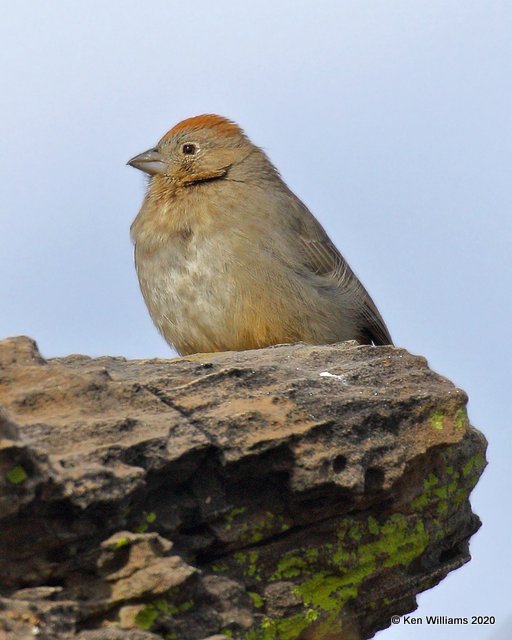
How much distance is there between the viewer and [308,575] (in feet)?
15.3

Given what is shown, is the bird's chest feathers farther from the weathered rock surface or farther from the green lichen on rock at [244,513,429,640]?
the green lichen on rock at [244,513,429,640]

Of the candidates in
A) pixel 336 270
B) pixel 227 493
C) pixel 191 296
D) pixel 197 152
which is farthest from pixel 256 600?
pixel 197 152

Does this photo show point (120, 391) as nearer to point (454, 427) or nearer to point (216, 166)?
point (454, 427)

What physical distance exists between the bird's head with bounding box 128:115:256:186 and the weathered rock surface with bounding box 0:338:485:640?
9.03ft

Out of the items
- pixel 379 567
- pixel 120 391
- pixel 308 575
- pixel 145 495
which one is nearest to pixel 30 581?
pixel 145 495

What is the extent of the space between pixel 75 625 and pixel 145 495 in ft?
1.84

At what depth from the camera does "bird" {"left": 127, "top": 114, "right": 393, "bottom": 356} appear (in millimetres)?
7133

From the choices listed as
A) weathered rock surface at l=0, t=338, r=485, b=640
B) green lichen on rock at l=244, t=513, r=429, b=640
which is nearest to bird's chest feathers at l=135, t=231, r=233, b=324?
weathered rock surface at l=0, t=338, r=485, b=640

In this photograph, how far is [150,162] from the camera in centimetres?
820

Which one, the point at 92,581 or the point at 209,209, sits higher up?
the point at 209,209

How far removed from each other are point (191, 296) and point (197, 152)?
1419 mm

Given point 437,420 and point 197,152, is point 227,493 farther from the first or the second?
point 197,152

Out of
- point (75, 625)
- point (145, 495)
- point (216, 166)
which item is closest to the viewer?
point (75, 625)

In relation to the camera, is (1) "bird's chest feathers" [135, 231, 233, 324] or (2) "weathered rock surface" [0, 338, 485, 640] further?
(1) "bird's chest feathers" [135, 231, 233, 324]
